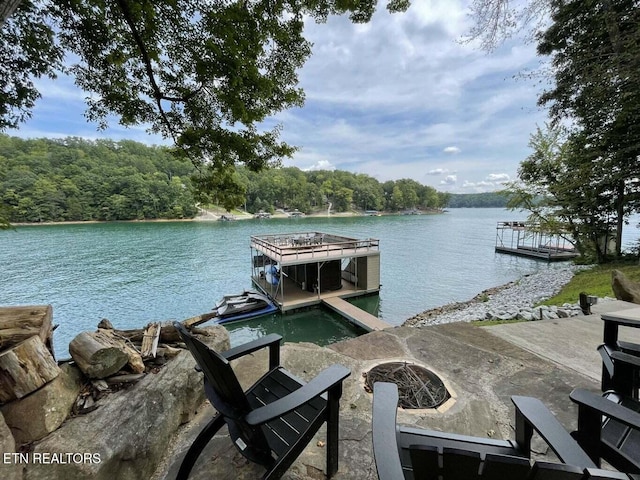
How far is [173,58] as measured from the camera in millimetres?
3707

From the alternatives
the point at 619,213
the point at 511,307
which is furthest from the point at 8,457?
the point at 619,213

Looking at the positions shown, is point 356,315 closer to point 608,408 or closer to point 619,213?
point 608,408

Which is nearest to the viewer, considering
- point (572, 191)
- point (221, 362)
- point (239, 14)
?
point (221, 362)

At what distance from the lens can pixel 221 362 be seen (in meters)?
1.08

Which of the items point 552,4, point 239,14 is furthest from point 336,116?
point 239,14

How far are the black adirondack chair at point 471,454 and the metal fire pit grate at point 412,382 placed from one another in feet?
3.95

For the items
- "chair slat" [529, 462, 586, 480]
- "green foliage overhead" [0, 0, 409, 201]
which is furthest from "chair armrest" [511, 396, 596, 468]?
"green foliage overhead" [0, 0, 409, 201]

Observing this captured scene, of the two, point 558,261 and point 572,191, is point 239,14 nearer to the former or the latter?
point 572,191

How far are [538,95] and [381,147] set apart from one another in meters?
45.7

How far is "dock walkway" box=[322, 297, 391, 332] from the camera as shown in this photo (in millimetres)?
8250

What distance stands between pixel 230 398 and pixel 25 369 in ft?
4.04

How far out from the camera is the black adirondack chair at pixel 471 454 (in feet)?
2.34

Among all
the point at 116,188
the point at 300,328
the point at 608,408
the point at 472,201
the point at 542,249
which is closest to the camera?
the point at 608,408

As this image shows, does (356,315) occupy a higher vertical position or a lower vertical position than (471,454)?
lower
